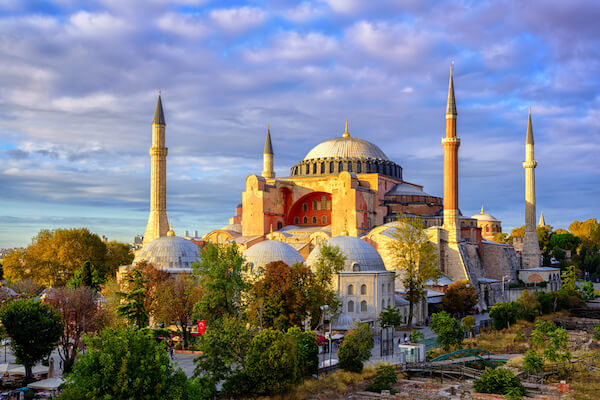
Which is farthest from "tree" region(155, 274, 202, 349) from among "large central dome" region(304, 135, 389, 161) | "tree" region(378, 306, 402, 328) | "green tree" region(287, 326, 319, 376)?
"large central dome" region(304, 135, 389, 161)

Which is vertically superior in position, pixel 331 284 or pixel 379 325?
pixel 331 284

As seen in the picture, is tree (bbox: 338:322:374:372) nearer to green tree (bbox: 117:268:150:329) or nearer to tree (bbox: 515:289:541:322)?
green tree (bbox: 117:268:150:329)

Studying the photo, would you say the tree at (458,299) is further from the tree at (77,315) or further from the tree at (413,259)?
the tree at (77,315)

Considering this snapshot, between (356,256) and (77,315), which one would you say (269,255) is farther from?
(77,315)

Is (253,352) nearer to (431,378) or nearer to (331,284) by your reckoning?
(431,378)

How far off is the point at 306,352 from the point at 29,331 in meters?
8.61

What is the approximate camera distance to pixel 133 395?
1309 centimetres

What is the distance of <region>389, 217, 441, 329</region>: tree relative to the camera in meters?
31.6

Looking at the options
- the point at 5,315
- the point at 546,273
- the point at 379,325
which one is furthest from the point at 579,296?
the point at 5,315

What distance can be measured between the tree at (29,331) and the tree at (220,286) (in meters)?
5.10

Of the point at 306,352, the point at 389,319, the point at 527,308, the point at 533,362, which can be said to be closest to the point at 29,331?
the point at 306,352

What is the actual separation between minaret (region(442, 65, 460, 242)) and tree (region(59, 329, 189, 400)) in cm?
2831

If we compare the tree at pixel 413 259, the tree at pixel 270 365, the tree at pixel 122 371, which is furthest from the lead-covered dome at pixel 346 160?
the tree at pixel 122 371

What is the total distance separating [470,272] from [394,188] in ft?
35.0
